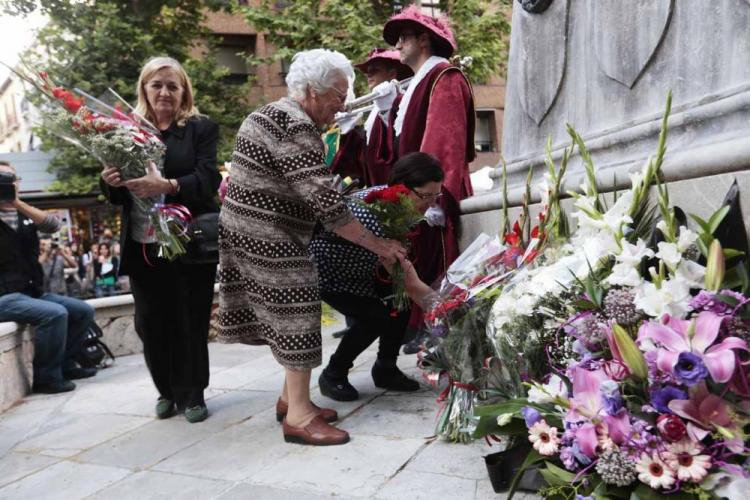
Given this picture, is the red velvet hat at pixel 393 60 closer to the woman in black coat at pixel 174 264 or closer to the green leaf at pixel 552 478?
the woman in black coat at pixel 174 264

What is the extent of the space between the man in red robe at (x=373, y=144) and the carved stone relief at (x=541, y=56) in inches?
39.7

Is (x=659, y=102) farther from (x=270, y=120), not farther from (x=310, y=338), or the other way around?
(x=310, y=338)

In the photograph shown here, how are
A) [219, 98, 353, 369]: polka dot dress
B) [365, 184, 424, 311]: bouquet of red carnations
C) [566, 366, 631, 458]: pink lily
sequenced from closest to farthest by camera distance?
1. [566, 366, 631, 458]: pink lily
2. [219, 98, 353, 369]: polka dot dress
3. [365, 184, 424, 311]: bouquet of red carnations

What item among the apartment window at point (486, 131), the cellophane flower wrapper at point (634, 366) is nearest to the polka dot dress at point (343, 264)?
the cellophane flower wrapper at point (634, 366)

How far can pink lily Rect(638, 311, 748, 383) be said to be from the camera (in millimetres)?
1408

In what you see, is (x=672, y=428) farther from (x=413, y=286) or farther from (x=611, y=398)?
(x=413, y=286)

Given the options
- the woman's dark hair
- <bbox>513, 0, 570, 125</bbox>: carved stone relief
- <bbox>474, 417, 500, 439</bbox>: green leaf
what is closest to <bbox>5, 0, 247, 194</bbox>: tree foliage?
<bbox>513, 0, 570, 125</bbox>: carved stone relief

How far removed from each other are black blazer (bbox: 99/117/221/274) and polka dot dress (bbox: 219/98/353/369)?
1.57ft

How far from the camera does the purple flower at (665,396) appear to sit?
1478mm

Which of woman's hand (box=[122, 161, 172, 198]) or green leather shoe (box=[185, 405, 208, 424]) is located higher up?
woman's hand (box=[122, 161, 172, 198])

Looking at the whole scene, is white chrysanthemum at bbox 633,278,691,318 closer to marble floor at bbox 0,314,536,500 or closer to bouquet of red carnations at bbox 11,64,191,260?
marble floor at bbox 0,314,536,500

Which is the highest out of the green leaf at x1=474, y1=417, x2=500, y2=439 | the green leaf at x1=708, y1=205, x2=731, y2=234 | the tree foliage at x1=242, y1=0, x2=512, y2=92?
the tree foliage at x1=242, y1=0, x2=512, y2=92

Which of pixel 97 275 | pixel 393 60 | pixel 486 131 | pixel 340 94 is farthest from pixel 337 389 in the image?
pixel 486 131

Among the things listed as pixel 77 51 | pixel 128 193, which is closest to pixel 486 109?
pixel 77 51
